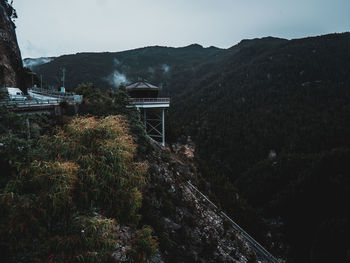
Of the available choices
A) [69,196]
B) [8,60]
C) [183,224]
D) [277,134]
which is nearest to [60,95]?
[8,60]

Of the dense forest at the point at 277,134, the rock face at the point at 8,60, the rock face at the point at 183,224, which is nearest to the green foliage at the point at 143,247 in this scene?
the rock face at the point at 183,224

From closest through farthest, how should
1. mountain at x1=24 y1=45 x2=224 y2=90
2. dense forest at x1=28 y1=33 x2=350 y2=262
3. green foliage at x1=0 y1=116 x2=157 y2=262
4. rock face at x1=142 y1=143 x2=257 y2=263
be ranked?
green foliage at x1=0 y1=116 x2=157 y2=262, rock face at x1=142 y1=143 x2=257 y2=263, dense forest at x1=28 y1=33 x2=350 y2=262, mountain at x1=24 y1=45 x2=224 y2=90

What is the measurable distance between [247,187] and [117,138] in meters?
62.6

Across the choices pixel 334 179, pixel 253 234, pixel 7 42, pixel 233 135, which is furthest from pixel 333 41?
pixel 7 42

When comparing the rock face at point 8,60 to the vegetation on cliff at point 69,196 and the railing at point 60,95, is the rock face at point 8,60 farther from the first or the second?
the vegetation on cliff at point 69,196

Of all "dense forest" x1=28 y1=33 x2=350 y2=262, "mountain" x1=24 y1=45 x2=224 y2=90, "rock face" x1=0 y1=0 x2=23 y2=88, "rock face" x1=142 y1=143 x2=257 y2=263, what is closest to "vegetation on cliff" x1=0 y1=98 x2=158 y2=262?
"rock face" x1=142 y1=143 x2=257 y2=263

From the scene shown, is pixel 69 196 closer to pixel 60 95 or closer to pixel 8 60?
pixel 60 95

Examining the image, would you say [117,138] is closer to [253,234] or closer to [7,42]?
[253,234]

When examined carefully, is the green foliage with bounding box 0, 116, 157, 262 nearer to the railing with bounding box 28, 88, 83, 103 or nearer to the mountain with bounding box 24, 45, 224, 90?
the railing with bounding box 28, 88, 83, 103

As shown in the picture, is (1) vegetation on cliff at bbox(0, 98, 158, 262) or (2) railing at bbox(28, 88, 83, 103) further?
(2) railing at bbox(28, 88, 83, 103)

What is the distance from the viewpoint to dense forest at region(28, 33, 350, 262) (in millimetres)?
33656

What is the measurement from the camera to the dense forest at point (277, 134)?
33.7 meters

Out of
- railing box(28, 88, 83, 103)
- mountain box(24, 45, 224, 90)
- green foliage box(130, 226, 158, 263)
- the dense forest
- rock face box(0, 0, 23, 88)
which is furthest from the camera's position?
mountain box(24, 45, 224, 90)

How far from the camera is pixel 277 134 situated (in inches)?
3297
